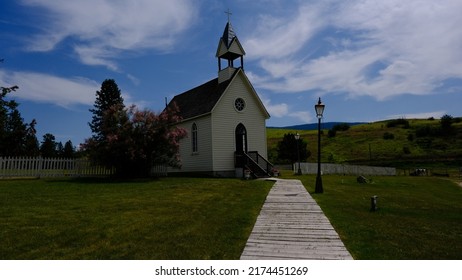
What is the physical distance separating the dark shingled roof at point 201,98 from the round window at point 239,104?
1.48 meters

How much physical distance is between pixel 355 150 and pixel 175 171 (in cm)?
5712

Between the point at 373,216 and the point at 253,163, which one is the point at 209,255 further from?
the point at 253,163

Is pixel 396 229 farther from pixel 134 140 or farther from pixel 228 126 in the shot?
pixel 228 126

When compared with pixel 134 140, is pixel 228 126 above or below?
above

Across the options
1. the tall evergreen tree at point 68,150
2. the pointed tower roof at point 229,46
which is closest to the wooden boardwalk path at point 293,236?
the pointed tower roof at point 229,46

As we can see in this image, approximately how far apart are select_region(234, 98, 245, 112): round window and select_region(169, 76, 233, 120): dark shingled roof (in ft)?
4.86

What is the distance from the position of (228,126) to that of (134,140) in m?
7.35

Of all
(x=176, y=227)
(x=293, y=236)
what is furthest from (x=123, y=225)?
(x=293, y=236)

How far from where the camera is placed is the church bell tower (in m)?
26.7

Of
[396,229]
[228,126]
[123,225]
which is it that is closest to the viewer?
[123,225]

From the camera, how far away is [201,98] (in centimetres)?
2841

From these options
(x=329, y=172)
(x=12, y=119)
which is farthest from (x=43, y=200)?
(x=12, y=119)

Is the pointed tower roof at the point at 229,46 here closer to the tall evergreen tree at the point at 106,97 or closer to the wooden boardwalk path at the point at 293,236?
the wooden boardwalk path at the point at 293,236

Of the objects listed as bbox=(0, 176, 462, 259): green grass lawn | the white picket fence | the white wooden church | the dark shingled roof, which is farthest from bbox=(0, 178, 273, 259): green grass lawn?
the dark shingled roof
